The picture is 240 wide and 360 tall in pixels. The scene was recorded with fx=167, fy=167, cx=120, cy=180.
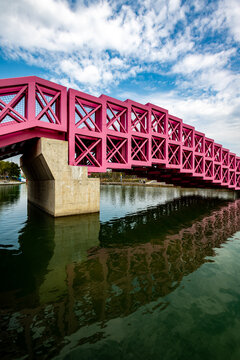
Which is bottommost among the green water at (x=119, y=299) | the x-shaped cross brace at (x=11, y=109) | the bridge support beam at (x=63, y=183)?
the green water at (x=119, y=299)

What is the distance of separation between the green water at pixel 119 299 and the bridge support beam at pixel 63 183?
18.5 feet

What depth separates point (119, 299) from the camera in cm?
525

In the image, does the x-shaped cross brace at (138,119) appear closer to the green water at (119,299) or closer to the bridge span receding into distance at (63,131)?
the bridge span receding into distance at (63,131)

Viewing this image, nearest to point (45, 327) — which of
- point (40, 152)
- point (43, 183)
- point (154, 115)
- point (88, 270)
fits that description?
point (88, 270)

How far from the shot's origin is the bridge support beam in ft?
51.1

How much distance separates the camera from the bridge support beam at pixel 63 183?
15.6 m

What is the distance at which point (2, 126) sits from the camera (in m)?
13.6

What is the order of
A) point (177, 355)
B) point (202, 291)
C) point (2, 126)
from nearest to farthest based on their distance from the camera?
point (177, 355), point (202, 291), point (2, 126)

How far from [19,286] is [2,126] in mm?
12689

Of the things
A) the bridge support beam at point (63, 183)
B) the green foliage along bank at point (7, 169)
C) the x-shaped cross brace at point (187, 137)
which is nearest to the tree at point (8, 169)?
the green foliage along bank at point (7, 169)

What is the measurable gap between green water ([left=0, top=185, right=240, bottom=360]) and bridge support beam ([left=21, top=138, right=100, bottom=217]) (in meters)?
5.65

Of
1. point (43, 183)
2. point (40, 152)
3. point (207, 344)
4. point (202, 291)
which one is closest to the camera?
point (207, 344)

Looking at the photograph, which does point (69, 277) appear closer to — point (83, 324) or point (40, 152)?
point (83, 324)

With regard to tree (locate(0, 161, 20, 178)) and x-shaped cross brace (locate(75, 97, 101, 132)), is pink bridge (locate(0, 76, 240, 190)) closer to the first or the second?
x-shaped cross brace (locate(75, 97, 101, 132))
